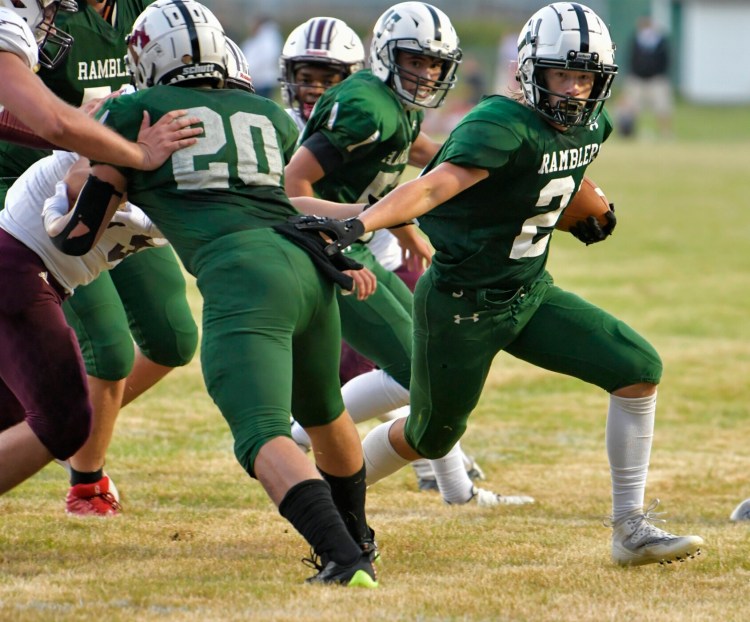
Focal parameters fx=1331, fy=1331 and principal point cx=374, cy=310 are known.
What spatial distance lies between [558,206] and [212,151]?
45.1 inches

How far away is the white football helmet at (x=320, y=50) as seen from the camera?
18.4ft

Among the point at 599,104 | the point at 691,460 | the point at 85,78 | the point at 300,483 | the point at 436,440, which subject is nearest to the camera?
the point at 300,483

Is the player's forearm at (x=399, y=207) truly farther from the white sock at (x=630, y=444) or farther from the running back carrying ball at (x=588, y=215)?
the white sock at (x=630, y=444)

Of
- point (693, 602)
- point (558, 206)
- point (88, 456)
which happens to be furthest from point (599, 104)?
point (88, 456)

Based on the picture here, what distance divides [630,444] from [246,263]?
4.68ft

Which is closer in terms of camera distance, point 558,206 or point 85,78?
point 558,206

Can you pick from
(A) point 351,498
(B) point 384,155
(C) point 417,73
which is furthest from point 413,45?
(A) point 351,498

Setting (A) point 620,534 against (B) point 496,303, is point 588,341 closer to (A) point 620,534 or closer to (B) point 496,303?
(B) point 496,303

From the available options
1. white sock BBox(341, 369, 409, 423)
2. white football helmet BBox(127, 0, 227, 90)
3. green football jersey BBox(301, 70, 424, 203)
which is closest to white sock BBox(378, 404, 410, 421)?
white sock BBox(341, 369, 409, 423)

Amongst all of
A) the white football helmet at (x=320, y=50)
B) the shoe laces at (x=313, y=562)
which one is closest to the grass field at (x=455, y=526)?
the shoe laces at (x=313, y=562)

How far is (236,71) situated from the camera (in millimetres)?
3838

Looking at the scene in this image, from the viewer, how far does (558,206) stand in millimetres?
4137

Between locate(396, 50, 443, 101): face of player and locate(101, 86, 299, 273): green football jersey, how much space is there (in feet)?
4.43

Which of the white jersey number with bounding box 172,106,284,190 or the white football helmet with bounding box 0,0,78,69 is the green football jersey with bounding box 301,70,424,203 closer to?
the white football helmet with bounding box 0,0,78,69
